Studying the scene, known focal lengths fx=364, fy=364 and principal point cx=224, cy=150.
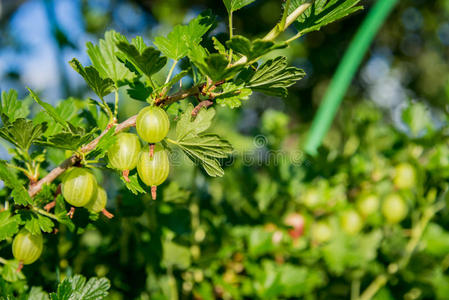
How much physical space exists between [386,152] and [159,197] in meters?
0.44

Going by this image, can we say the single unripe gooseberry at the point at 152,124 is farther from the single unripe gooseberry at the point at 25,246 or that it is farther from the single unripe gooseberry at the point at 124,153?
the single unripe gooseberry at the point at 25,246

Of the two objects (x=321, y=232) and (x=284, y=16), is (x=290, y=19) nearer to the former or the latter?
(x=284, y=16)

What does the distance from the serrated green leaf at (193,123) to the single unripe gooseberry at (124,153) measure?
0.04 m

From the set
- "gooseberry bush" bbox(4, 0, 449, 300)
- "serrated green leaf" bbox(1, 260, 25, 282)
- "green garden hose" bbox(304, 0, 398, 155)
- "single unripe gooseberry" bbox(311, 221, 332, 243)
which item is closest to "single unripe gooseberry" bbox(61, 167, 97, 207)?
"gooseberry bush" bbox(4, 0, 449, 300)

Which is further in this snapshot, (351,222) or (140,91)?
(351,222)

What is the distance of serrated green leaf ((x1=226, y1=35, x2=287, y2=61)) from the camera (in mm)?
228

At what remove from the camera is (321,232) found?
650 mm

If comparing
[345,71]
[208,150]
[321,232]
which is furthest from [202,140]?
[345,71]

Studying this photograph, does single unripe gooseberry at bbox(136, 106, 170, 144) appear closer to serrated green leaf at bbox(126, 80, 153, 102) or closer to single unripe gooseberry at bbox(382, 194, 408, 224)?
serrated green leaf at bbox(126, 80, 153, 102)

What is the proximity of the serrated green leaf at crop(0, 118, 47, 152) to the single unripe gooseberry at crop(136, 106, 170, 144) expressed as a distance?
0.25ft

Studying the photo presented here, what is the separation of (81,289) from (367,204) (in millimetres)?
494

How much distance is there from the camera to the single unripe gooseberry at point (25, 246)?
30cm

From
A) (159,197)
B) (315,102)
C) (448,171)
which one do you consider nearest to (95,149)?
(159,197)

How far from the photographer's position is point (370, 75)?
10.8 ft
